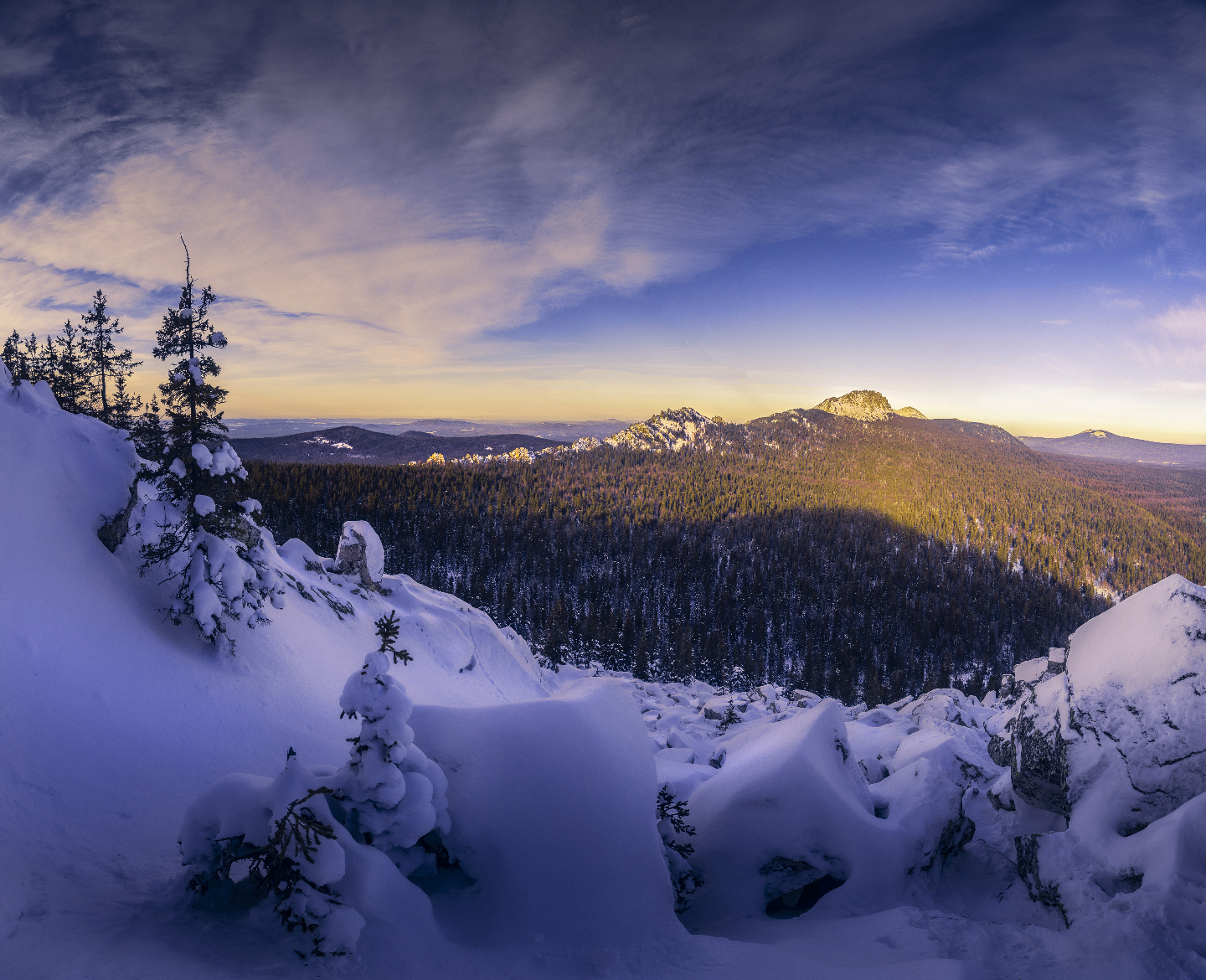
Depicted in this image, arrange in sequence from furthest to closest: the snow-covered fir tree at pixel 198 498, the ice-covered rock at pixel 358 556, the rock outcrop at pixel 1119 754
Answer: the ice-covered rock at pixel 358 556
the snow-covered fir tree at pixel 198 498
the rock outcrop at pixel 1119 754

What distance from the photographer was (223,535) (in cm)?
1512

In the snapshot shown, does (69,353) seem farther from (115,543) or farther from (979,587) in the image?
(979,587)

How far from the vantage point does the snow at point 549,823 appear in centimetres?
640

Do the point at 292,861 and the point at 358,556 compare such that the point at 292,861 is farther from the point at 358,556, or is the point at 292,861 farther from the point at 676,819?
the point at 358,556

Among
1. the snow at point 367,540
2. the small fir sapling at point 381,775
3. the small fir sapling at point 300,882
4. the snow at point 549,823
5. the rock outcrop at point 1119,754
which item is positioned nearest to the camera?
the small fir sapling at point 300,882

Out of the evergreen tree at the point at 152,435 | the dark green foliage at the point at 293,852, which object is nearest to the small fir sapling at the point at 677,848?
the dark green foliage at the point at 293,852

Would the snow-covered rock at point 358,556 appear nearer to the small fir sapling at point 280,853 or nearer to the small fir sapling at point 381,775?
the small fir sapling at point 280,853

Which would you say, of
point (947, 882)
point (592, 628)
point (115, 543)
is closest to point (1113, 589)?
point (592, 628)

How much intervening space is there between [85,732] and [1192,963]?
16911 mm

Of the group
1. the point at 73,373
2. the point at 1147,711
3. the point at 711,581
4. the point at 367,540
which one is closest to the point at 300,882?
the point at 1147,711

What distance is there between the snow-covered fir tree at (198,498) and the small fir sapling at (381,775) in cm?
976

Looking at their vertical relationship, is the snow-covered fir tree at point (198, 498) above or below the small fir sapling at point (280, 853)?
above

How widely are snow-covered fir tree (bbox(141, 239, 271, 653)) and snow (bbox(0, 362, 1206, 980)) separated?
43.5 inches

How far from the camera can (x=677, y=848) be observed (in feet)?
32.3
